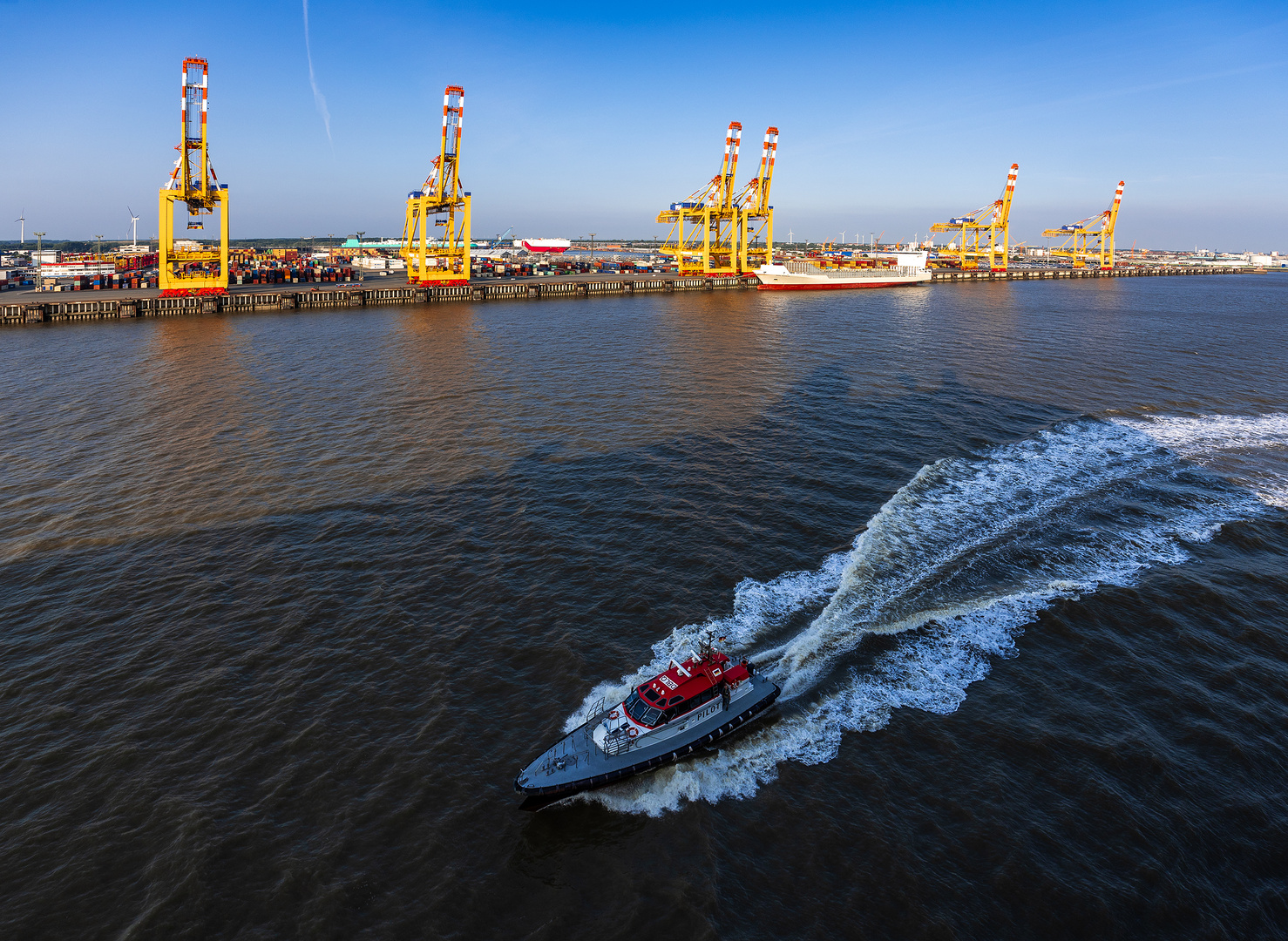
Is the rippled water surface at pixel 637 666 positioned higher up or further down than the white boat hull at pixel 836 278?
further down

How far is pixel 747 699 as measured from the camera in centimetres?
2070

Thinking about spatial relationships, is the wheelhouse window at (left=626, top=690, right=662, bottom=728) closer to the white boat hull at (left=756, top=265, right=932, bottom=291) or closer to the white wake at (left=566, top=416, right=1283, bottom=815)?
the white wake at (left=566, top=416, right=1283, bottom=815)

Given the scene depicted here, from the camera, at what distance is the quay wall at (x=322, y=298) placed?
294 ft

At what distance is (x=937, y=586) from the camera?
27.2 m

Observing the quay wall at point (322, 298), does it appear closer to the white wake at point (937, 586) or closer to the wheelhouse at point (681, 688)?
the white wake at point (937, 586)

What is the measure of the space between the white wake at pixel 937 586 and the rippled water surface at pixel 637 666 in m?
0.17

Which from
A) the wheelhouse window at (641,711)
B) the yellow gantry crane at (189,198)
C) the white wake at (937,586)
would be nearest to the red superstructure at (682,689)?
the wheelhouse window at (641,711)

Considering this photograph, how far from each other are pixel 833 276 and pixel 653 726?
167 m

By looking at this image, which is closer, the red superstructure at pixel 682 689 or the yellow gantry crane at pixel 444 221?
the red superstructure at pixel 682 689

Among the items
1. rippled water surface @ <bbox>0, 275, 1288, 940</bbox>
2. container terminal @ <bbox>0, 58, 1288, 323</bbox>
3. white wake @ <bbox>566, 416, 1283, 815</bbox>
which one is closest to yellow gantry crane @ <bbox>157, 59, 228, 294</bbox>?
container terminal @ <bbox>0, 58, 1288, 323</bbox>

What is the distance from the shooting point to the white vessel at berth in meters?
158

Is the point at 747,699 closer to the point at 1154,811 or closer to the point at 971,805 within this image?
the point at 971,805

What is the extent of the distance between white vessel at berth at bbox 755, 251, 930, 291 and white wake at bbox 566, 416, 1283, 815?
125m

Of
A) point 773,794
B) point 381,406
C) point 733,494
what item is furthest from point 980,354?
point 773,794
